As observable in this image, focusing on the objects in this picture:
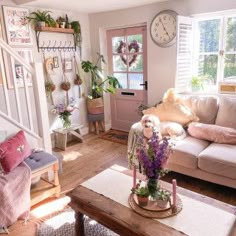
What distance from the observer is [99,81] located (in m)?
4.34

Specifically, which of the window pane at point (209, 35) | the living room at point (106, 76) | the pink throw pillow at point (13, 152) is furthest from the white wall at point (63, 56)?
the window pane at point (209, 35)

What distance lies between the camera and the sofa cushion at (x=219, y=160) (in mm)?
2182

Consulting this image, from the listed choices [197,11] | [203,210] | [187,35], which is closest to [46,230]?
[203,210]

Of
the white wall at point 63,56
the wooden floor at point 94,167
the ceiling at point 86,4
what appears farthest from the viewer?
the white wall at point 63,56

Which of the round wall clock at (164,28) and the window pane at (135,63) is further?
the window pane at (135,63)

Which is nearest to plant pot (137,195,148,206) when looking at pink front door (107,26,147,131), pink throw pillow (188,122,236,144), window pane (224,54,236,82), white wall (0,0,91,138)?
pink throw pillow (188,122,236,144)

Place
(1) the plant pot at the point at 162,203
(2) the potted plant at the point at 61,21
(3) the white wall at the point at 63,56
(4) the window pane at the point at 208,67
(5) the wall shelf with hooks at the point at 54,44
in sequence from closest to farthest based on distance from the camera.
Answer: (1) the plant pot at the point at 162,203 < (4) the window pane at the point at 208,67 < (5) the wall shelf with hooks at the point at 54,44 < (3) the white wall at the point at 63,56 < (2) the potted plant at the point at 61,21

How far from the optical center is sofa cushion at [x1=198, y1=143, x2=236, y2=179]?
2.18 meters

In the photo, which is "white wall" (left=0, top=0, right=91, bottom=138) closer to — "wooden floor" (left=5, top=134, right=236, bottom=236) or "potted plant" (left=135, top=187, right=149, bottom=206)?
"wooden floor" (left=5, top=134, right=236, bottom=236)

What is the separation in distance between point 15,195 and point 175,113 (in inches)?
78.4

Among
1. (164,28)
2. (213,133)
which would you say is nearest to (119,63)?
(164,28)

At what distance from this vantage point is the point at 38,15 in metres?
3.34

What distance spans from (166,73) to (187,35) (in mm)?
614

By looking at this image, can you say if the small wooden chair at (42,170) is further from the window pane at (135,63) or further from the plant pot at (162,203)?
the window pane at (135,63)
